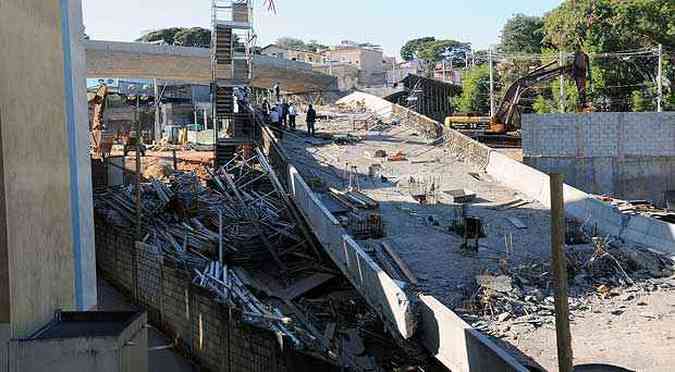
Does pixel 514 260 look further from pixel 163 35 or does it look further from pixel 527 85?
pixel 163 35

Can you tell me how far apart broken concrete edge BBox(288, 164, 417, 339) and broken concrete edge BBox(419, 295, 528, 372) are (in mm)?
313

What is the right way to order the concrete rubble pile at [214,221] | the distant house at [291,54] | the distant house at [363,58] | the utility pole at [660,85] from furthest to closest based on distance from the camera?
1. the distant house at [363,58]
2. the distant house at [291,54]
3. the utility pole at [660,85]
4. the concrete rubble pile at [214,221]

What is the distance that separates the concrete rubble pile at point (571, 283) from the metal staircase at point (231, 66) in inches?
651

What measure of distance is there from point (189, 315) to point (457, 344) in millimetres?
4911

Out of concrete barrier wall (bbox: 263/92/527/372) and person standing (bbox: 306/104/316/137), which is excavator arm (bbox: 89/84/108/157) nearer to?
person standing (bbox: 306/104/316/137)

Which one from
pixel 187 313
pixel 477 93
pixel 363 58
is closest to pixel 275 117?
pixel 187 313

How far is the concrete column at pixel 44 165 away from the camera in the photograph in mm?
7375

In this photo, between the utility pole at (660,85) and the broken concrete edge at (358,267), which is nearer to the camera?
the broken concrete edge at (358,267)

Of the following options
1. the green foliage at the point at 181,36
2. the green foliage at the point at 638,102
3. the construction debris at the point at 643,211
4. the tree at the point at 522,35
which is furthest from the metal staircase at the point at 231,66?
the green foliage at the point at 181,36

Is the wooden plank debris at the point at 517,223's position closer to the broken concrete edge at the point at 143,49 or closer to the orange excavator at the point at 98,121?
the orange excavator at the point at 98,121

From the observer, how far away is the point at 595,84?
40031 mm

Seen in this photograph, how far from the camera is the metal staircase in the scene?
29.1 m

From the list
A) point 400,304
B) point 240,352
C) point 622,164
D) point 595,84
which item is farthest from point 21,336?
point 595,84

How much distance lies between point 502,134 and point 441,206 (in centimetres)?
1552
